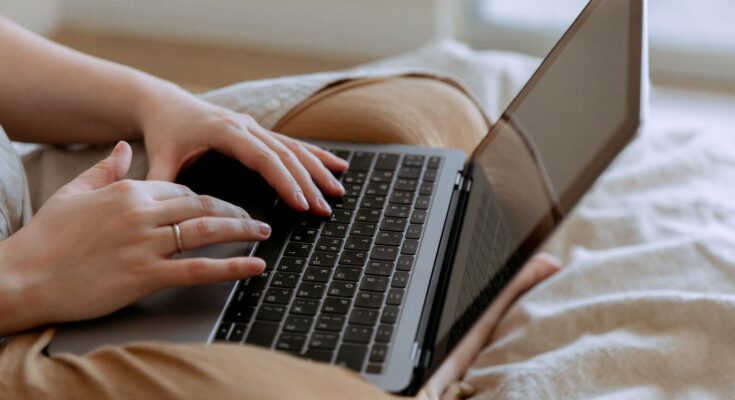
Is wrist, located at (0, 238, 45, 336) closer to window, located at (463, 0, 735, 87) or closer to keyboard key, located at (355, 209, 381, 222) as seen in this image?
keyboard key, located at (355, 209, 381, 222)

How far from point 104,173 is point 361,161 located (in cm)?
30

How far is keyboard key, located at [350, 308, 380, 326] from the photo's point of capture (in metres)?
0.84

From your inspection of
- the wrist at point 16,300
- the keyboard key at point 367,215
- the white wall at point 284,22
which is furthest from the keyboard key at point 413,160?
the white wall at point 284,22

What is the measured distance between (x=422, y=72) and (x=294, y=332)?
56 centimetres

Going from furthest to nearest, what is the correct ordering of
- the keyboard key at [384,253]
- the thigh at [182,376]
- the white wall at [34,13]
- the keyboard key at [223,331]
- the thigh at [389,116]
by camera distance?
the white wall at [34,13] → the thigh at [389,116] → the keyboard key at [384,253] → the keyboard key at [223,331] → the thigh at [182,376]

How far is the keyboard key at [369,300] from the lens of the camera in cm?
87

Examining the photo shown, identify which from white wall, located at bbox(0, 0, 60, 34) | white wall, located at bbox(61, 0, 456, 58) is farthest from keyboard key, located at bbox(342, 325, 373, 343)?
white wall, located at bbox(0, 0, 60, 34)

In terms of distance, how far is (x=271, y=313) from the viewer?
0.85 metres

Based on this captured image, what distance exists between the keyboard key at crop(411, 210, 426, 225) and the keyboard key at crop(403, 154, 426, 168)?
0.10 metres

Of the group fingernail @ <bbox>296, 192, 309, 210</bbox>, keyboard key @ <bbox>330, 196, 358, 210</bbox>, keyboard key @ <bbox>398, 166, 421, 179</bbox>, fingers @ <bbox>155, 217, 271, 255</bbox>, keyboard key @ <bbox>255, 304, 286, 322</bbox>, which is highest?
fingers @ <bbox>155, 217, 271, 255</bbox>

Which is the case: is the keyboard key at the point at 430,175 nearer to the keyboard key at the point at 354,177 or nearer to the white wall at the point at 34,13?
the keyboard key at the point at 354,177

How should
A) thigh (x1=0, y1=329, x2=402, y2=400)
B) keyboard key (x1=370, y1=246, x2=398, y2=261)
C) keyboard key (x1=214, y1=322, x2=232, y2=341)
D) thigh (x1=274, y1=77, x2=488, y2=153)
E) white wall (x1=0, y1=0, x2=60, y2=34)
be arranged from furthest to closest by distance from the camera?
white wall (x1=0, y1=0, x2=60, y2=34), thigh (x1=274, y1=77, x2=488, y2=153), keyboard key (x1=370, y1=246, x2=398, y2=261), keyboard key (x1=214, y1=322, x2=232, y2=341), thigh (x1=0, y1=329, x2=402, y2=400)

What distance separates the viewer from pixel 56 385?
749mm

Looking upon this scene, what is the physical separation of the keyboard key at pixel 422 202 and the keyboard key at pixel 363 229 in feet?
0.19
